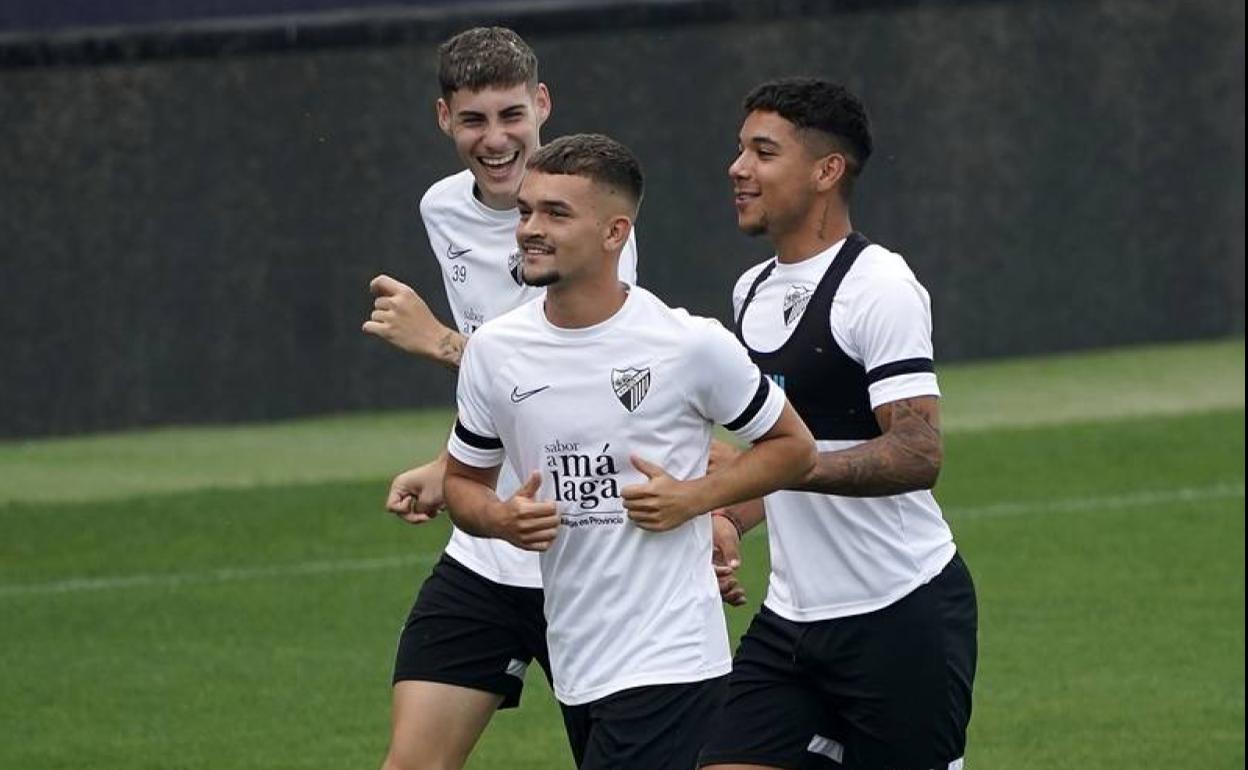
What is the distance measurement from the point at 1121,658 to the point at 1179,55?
25.5 feet

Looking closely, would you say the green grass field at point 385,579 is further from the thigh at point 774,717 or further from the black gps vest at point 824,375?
the black gps vest at point 824,375

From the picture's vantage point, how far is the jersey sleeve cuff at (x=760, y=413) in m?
6.12

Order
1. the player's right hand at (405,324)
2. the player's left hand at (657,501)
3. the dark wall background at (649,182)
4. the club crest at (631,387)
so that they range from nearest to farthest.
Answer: the player's left hand at (657,501)
the club crest at (631,387)
the player's right hand at (405,324)
the dark wall background at (649,182)

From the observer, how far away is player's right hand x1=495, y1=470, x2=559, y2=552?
238 inches

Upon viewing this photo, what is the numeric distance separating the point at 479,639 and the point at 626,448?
1.42m

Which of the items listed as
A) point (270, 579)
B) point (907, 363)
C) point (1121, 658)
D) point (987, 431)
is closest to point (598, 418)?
point (907, 363)

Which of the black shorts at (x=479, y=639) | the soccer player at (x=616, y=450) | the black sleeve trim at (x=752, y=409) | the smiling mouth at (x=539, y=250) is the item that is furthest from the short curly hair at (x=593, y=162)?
Answer: the black shorts at (x=479, y=639)

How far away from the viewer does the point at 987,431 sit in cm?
1669

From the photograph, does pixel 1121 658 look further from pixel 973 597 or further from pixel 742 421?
pixel 742 421

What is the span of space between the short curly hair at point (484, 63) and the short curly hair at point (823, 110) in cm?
66

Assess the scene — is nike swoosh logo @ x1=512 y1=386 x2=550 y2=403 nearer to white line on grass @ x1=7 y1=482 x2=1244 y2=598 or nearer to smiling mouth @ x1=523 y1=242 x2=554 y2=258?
smiling mouth @ x1=523 y1=242 x2=554 y2=258

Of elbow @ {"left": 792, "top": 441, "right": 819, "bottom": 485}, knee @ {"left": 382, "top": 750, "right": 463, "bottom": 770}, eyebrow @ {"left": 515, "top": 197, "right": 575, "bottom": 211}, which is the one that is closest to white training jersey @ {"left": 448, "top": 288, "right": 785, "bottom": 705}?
elbow @ {"left": 792, "top": 441, "right": 819, "bottom": 485}

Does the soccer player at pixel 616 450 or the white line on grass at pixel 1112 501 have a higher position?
the soccer player at pixel 616 450

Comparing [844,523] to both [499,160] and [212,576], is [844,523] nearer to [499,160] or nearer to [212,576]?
[499,160]
